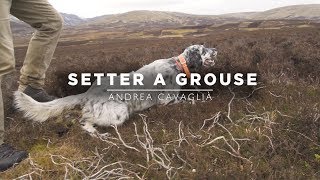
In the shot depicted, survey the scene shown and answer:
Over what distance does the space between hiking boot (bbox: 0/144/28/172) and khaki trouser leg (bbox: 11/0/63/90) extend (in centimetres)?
151

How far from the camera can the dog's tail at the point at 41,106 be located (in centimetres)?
514

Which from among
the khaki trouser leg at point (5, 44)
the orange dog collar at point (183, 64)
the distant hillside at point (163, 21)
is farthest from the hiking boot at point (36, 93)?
the distant hillside at point (163, 21)

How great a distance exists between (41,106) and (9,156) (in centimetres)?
101

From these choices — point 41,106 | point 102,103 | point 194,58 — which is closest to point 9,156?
point 41,106

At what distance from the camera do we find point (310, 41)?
1248 centimetres

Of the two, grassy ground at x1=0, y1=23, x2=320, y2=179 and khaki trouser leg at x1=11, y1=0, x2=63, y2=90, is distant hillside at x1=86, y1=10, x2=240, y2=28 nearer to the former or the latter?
khaki trouser leg at x1=11, y1=0, x2=63, y2=90

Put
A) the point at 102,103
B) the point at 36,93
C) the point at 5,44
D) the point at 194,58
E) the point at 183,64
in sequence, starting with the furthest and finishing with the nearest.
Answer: the point at 194,58, the point at 183,64, the point at 36,93, the point at 102,103, the point at 5,44

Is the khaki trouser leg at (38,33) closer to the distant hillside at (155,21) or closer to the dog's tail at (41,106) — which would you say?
the dog's tail at (41,106)

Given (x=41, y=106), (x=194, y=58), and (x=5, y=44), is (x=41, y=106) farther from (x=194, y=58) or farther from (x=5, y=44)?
(x=194, y=58)

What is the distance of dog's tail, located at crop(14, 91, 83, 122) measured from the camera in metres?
5.14

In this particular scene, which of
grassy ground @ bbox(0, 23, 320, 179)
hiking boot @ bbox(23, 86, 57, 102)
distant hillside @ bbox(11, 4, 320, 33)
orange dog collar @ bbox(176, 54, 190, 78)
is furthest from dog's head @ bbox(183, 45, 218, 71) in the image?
distant hillside @ bbox(11, 4, 320, 33)

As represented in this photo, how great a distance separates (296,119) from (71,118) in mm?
2799

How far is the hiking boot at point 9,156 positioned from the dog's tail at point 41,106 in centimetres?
73

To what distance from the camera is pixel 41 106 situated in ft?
17.5
